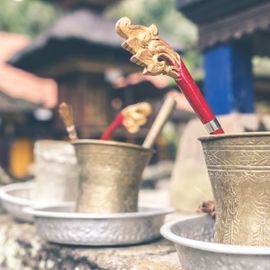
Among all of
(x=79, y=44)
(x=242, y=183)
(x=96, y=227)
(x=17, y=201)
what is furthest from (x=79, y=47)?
(x=242, y=183)

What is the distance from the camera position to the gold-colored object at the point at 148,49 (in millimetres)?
1069

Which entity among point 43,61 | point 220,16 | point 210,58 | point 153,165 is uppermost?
point 43,61

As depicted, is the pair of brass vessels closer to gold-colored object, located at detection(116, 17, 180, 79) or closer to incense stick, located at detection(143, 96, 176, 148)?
gold-colored object, located at detection(116, 17, 180, 79)

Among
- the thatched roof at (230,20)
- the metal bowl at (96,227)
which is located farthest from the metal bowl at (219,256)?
the thatched roof at (230,20)

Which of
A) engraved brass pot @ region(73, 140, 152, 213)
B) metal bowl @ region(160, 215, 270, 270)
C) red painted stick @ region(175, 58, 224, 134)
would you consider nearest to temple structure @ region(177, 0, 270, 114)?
engraved brass pot @ region(73, 140, 152, 213)

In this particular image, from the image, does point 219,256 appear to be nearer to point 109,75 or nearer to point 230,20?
point 230,20

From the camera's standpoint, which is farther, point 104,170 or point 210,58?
point 210,58

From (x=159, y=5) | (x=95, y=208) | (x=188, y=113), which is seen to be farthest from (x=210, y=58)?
(x=159, y=5)

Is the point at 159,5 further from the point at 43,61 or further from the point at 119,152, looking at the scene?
the point at 119,152

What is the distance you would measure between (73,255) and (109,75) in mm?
6821

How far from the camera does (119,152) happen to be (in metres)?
1.63

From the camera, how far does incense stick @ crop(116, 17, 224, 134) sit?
107 cm

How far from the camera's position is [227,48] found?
9.59 ft

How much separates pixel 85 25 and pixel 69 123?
575 centimetres
